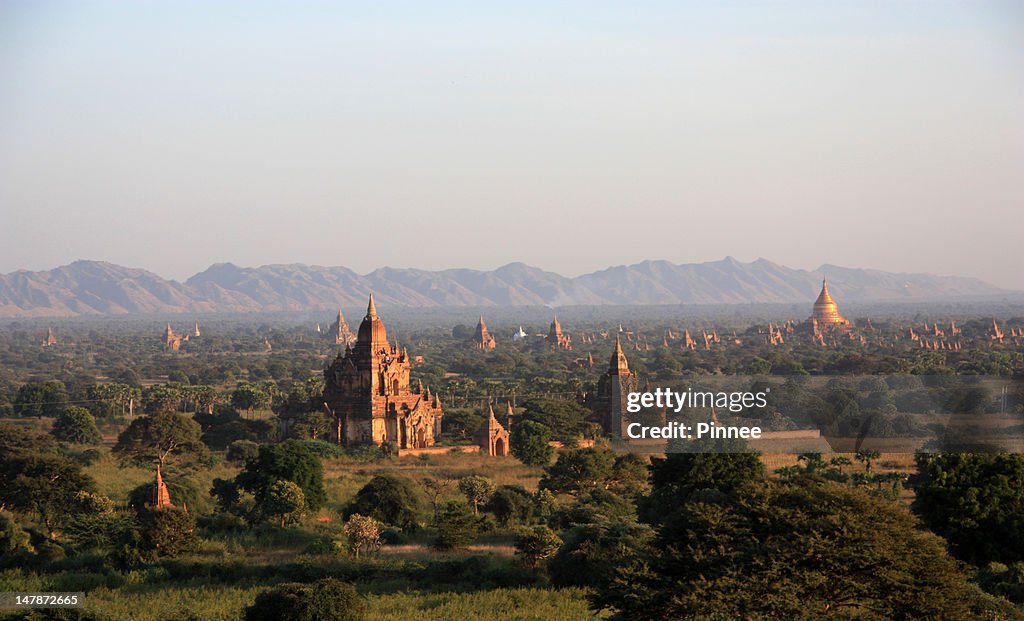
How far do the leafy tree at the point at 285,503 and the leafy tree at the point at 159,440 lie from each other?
15803mm

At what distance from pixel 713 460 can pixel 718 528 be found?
1338 centimetres

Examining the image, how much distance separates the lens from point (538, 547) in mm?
32562

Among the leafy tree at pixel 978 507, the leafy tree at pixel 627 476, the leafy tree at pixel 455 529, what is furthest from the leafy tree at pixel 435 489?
the leafy tree at pixel 978 507

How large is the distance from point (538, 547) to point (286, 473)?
40.3ft

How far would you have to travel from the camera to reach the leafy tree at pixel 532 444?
5578cm

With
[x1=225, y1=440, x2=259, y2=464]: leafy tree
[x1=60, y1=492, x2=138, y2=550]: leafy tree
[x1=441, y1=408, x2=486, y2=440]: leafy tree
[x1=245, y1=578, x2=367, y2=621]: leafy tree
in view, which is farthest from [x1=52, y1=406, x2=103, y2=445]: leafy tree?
[x1=245, y1=578, x2=367, y2=621]: leafy tree

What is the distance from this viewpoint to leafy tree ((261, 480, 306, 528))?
3950cm

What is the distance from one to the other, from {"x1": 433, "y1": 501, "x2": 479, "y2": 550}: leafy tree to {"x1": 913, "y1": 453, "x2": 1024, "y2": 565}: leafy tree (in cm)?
1212

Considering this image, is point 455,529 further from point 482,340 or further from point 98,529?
point 482,340

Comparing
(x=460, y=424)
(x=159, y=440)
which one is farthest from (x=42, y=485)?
(x=460, y=424)

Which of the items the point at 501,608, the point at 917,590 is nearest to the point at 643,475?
the point at 501,608

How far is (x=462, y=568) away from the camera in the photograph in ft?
105

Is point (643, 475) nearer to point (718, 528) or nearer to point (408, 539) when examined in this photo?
point (408, 539)

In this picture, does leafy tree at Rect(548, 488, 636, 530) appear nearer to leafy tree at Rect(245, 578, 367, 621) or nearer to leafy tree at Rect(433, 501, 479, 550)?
leafy tree at Rect(433, 501, 479, 550)
